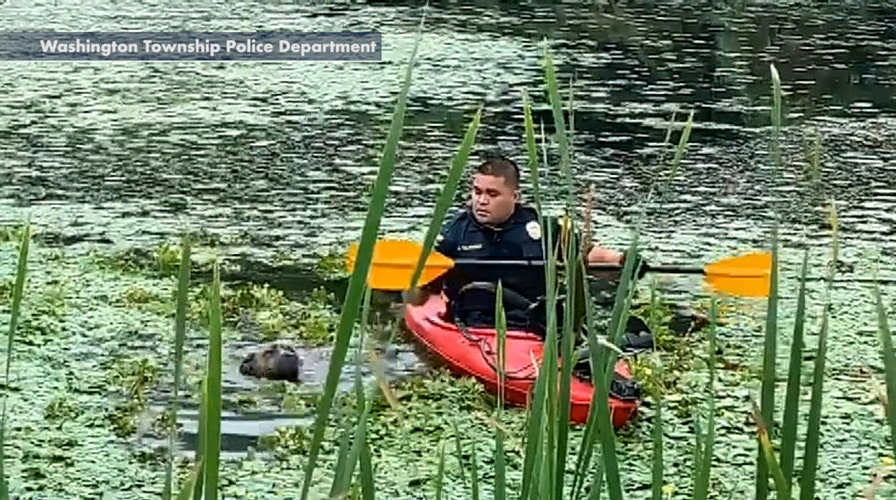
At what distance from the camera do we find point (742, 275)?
18.2ft

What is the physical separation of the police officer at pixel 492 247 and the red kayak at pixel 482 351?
0.30 feet

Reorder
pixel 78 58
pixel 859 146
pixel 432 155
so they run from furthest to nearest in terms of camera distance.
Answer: pixel 78 58, pixel 859 146, pixel 432 155

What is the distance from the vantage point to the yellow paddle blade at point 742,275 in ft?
17.8

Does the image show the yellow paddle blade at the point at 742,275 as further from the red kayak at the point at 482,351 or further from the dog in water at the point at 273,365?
the dog in water at the point at 273,365

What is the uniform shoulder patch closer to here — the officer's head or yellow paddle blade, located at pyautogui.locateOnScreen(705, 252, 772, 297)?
the officer's head

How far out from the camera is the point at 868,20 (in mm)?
16984

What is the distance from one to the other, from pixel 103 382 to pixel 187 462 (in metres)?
1.01

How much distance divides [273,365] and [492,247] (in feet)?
2.71

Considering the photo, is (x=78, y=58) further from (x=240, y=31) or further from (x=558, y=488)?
(x=558, y=488)

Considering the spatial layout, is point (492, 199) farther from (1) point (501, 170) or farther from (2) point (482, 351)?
(2) point (482, 351)

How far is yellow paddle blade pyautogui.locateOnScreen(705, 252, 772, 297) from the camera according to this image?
17.8ft

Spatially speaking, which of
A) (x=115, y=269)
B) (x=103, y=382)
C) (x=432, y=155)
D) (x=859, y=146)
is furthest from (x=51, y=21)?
(x=103, y=382)

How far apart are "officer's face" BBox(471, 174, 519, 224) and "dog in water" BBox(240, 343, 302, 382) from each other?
763mm

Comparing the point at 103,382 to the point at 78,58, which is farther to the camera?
the point at 78,58
